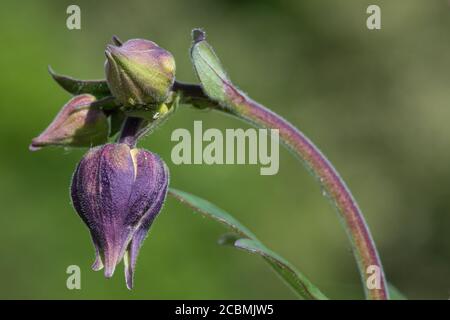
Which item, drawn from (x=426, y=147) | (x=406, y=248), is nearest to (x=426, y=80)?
(x=426, y=147)

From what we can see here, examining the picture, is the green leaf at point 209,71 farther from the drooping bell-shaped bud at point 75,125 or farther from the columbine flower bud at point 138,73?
the drooping bell-shaped bud at point 75,125

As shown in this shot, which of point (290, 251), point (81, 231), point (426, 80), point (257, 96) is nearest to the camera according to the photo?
point (81, 231)

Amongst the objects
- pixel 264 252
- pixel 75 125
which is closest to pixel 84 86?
pixel 75 125

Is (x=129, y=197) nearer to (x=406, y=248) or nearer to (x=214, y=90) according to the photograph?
(x=214, y=90)

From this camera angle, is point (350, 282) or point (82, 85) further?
point (350, 282)

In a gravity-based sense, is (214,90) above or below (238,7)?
below

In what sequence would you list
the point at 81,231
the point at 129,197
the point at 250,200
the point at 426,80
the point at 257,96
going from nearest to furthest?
the point at 129,197, the point at 81,231, the point at 250,200, the point at 257,96, the point at 426,80

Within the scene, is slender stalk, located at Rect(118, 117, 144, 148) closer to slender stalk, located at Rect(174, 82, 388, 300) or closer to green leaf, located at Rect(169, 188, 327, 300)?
slender stalk, located at Rect(174, 82, 388, 300)

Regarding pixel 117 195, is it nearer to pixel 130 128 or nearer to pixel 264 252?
pixel 130 128
